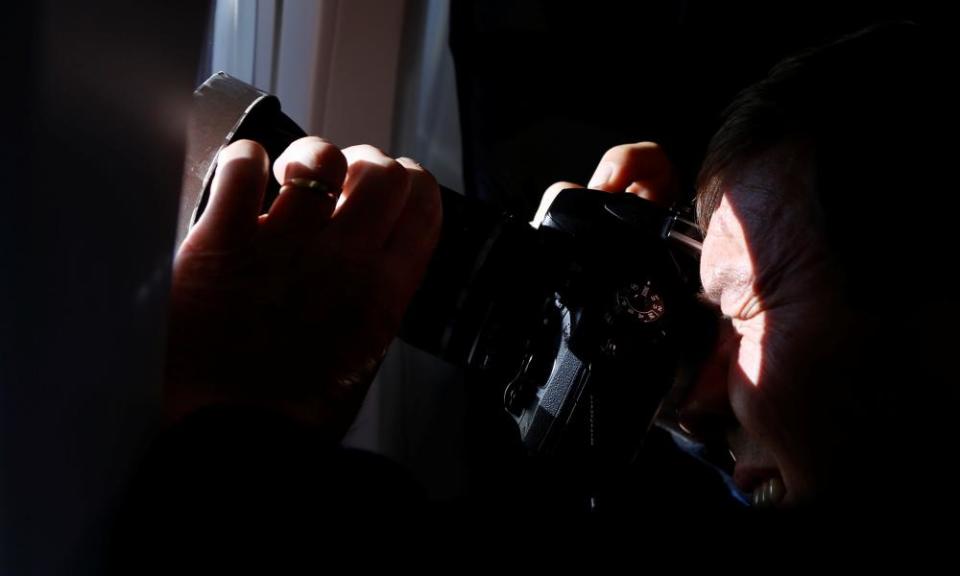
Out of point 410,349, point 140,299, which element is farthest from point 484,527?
point 410,349

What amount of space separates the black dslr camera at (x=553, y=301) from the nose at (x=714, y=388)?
0.10 feet

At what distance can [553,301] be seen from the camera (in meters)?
0.57

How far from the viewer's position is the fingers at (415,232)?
1.77ft

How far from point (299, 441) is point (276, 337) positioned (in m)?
0.08

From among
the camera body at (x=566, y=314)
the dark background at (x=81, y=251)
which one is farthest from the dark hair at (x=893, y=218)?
the dark background at (x=81, y=251)

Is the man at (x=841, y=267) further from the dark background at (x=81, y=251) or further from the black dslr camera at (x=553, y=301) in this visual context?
the dark background at (x=81, y=251)

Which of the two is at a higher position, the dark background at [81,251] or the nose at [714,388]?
the dark background at [81,251]

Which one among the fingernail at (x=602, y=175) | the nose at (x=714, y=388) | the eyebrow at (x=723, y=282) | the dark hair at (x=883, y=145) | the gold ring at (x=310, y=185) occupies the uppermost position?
the dark hair at (x=883, y=145)

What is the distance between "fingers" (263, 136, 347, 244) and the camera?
51cm

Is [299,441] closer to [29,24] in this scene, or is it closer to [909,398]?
[29,24]

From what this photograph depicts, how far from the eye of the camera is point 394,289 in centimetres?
53

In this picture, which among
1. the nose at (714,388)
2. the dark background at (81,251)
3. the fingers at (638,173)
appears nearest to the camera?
the dark background at (81,251)

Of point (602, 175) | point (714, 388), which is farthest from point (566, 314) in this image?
point (602, 175)

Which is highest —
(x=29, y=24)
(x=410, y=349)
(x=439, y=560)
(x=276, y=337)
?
(x=29, y=24)
